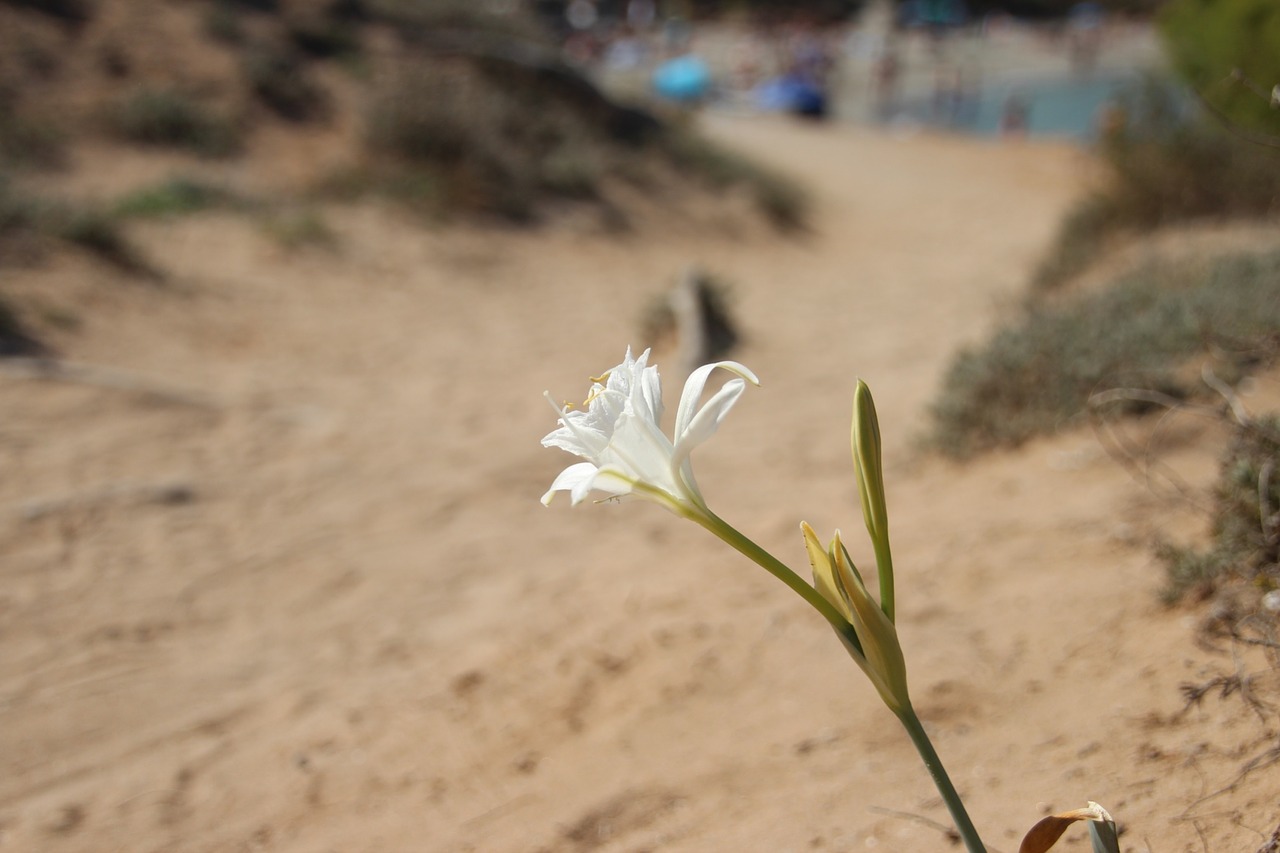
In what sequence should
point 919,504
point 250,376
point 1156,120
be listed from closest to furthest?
point 919,504
point 250,376
point 1156,120

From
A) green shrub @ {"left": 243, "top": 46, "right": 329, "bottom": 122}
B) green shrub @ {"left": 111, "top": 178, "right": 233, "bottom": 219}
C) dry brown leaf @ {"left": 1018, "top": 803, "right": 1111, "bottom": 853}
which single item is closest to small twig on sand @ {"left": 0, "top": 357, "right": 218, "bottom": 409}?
green shrub @ {"left": 111, "top": 178, "right": 233, "bottom": 219}

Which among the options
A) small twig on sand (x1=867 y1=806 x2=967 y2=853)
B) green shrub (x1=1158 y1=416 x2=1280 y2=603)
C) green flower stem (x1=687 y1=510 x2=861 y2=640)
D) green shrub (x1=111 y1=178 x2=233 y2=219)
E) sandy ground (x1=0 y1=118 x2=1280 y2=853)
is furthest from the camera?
green shrub (x1=111 y1=178 x2=233 y2=219)

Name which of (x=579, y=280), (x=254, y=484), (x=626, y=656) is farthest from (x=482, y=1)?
(x=626, y=656)

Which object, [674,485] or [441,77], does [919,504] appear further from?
[441,77]

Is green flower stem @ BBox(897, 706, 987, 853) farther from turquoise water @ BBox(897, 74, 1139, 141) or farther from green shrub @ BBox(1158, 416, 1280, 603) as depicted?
turquoise water @ BBox(897, 74, 1139, 141)

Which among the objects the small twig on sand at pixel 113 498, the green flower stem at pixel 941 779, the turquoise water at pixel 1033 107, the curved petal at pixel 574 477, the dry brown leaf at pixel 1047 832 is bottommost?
the turquoise water at pixel 1033 107

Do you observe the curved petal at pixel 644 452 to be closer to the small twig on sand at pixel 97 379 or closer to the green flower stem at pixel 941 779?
the green flower stem at pixel 941 779

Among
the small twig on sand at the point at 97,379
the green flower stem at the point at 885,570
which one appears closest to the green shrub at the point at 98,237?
the small twig on sand at the point at 97,379
